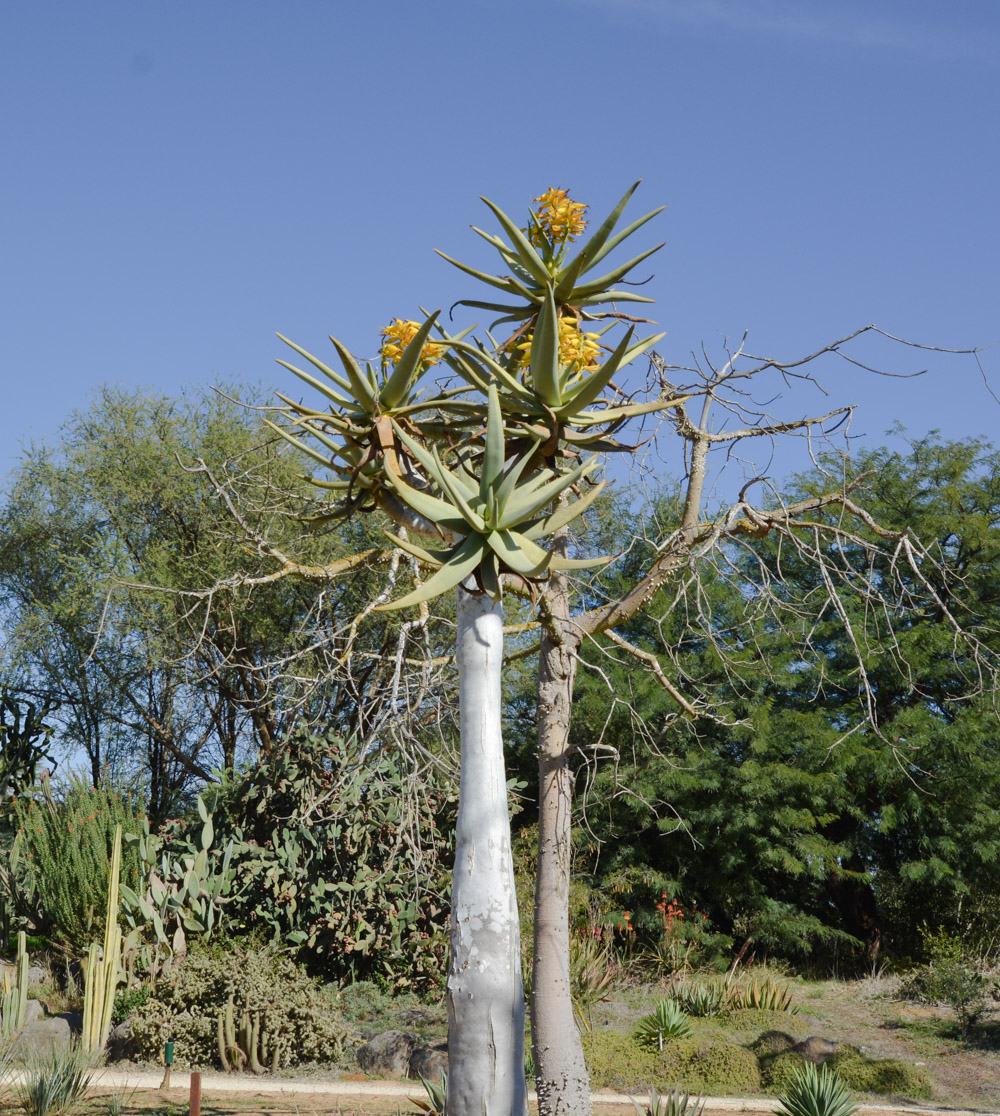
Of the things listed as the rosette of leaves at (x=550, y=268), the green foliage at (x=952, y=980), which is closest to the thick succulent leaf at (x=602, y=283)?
the rosette of leaves at (x=550, y=268)

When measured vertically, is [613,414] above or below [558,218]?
below

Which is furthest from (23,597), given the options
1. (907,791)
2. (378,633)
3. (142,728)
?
(907,791)

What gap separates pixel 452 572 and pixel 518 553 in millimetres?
249

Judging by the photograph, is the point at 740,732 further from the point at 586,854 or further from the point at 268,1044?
the point at 268,1044

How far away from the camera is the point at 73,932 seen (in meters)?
12.3

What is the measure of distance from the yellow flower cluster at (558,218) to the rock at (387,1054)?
7895 mm

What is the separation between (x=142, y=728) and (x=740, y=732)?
422 inches

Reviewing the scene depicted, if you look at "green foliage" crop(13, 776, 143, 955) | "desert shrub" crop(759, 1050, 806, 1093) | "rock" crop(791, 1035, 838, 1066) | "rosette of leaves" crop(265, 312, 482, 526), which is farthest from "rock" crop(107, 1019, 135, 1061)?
"rosette of leaves" crop(265, 312, 482, 526)

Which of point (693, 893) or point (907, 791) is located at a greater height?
point (907, 791)

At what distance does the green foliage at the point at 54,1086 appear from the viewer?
6.72 metres

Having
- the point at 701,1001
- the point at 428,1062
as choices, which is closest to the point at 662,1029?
the point at 701,1001

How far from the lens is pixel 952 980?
1212 centimetres

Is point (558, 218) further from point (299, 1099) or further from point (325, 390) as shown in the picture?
point (299, 1099)

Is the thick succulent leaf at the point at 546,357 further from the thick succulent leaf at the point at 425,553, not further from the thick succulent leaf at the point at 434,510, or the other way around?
the thick succulent leaf at the point at 425,553
